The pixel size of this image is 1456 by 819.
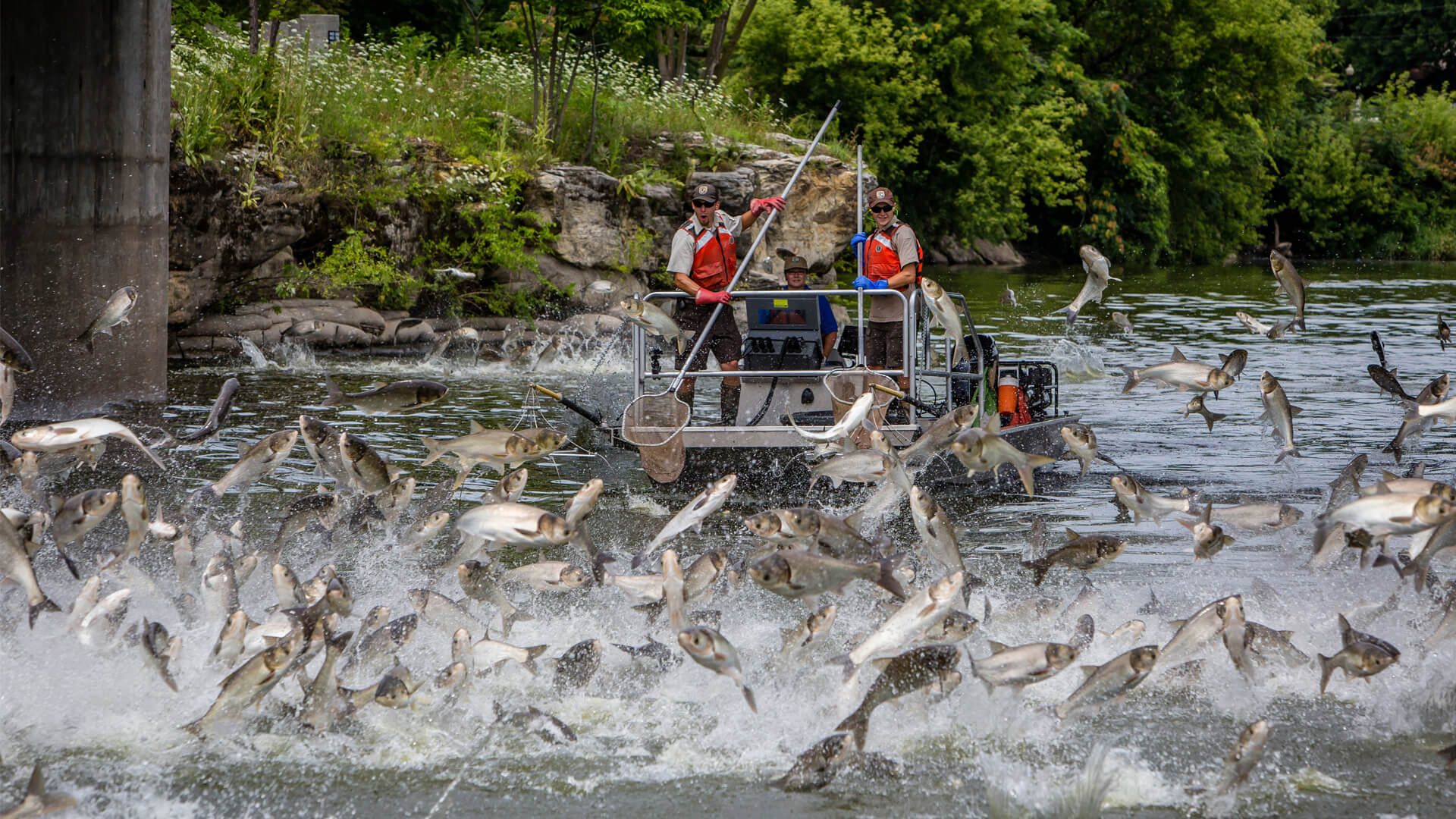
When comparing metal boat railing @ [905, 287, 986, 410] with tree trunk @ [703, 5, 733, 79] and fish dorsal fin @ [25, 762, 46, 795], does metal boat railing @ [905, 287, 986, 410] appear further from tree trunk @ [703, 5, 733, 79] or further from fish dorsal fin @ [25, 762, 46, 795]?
tree trunk @ [703, 5, 733, 79]

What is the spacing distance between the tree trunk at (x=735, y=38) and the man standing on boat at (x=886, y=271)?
25457 mm

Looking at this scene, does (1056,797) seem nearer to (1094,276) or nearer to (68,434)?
(68,434)

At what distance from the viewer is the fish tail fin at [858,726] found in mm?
6305

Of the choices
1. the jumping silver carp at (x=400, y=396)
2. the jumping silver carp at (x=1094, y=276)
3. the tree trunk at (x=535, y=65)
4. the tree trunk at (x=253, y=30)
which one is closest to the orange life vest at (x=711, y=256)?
the jumping silver carp at (x=1094, y=276)

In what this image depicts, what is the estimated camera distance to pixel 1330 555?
8.66 meters

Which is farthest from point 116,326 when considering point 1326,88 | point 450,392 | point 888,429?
point 1326,88

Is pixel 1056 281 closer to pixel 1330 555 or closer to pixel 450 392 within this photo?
pixel 450 392

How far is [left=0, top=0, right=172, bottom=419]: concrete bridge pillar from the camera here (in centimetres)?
1409

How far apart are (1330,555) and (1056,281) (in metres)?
31.0

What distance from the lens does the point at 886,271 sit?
12.2 meters

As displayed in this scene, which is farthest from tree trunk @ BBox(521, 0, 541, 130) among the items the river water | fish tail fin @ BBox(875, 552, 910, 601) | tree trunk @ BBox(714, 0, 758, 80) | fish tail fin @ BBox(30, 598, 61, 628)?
fish tail fin @ BBox(875, 552, 910, 601)

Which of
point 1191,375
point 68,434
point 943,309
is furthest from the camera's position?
point 943,309

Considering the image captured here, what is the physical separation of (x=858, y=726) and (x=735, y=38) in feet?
110

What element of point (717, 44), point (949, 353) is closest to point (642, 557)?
point (949, 353)
